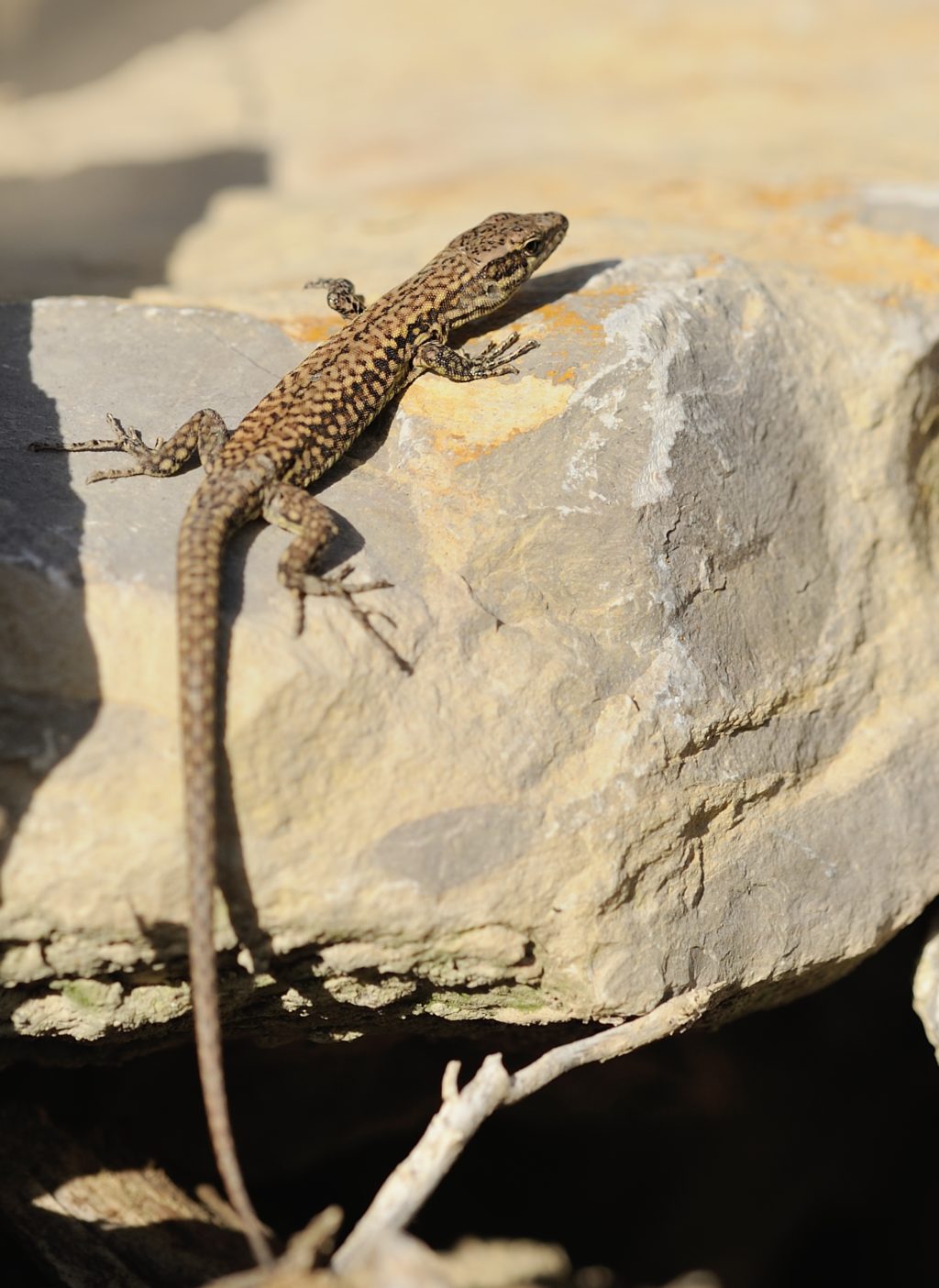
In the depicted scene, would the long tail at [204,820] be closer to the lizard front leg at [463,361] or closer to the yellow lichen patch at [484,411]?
the yellow lichen patch at [484,411]

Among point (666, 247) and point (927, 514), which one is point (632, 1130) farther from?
point (666, 247)

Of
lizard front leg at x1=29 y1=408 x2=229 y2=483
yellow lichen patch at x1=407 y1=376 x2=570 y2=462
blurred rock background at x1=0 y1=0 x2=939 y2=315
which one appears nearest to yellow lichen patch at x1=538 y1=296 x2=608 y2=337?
yellow lichen patch at x1=407 y1=376 x2=570 y2=462

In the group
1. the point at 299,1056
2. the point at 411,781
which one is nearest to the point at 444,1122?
the point at 411,781

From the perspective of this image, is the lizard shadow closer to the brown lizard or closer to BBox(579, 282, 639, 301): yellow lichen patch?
the brown lizard

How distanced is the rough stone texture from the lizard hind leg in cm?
8

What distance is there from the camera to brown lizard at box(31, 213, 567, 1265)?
3906 mm

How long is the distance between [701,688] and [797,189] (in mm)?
5099

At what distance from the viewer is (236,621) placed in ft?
14.6

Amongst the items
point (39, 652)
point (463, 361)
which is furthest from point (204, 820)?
point (463, 361)

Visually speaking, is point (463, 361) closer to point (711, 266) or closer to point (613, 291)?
point (613, 291)

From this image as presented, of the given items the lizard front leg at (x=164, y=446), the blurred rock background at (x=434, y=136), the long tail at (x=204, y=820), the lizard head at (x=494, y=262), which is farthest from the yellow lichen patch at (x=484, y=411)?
the long tail at (x=204, y=820)

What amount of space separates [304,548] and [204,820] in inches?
50.8

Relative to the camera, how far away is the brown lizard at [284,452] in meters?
3.91

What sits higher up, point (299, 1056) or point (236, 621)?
point (236, 621)
